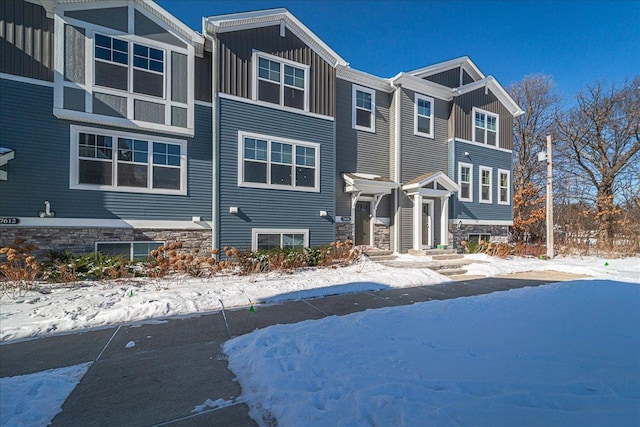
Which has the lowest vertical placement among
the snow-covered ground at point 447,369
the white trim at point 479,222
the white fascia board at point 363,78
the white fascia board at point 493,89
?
the snow-covered ground at point 447,369

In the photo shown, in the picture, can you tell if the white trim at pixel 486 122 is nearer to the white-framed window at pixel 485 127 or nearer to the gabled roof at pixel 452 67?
the white-framed window at pixel 485 127

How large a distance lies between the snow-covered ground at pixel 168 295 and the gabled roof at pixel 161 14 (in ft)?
24.5

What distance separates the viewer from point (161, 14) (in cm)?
880

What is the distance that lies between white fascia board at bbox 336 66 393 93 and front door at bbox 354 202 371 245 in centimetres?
509

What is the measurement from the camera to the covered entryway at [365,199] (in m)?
11.2

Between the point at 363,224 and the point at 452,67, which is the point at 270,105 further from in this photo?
the point at 452,67

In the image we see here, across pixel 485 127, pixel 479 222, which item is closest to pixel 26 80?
pixel 479 222

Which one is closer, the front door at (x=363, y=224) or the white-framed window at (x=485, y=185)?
the front door at (x=363, y=224)

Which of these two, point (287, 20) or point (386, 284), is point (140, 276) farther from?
point (287, 20)

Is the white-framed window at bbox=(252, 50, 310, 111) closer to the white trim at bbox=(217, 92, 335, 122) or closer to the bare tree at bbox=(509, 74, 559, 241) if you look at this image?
the white trim at bbox=(217, 92, 335, 122)

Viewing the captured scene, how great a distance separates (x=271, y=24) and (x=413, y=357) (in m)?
11.0

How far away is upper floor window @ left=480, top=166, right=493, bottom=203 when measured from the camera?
48.0 feet

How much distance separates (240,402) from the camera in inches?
104

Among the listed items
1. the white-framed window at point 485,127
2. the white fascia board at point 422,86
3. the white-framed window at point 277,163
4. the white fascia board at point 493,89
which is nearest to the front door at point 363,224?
the white-framed window at point 277,163
